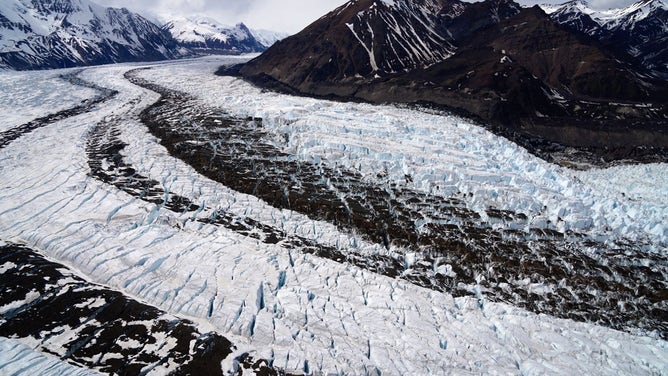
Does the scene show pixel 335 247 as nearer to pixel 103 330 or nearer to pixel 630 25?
pixel 103 330

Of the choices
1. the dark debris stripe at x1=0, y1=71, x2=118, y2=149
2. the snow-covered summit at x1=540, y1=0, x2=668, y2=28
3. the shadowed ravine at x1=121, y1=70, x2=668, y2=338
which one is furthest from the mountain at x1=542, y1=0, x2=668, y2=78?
the dark debris stripe at x1=0, y1=71, x2=118, y2=149

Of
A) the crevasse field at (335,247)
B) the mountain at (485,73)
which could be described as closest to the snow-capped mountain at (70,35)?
the mountain at (485,73)

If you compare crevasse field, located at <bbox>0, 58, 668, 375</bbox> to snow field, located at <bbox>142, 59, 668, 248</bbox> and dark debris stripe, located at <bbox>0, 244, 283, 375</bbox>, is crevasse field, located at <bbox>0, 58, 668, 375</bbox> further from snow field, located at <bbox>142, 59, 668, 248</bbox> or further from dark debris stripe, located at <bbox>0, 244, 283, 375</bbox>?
dark debris stripe, located at <bbox>0, 244, 283, 375</bbox>

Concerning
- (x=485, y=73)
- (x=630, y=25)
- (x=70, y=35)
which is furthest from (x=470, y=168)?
(x=70, y=35)

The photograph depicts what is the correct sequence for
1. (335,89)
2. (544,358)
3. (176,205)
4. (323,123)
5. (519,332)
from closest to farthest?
1. (544,358)
2. (519,332)
3. (176,205)
4. (323,123)
5. (335,89)

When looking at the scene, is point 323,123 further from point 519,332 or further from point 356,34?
point 356,34

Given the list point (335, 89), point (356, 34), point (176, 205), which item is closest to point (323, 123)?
point (176, 205)

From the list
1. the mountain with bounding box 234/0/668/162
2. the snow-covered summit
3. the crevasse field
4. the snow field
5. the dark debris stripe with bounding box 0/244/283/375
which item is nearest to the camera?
the dark debris stripe with bounding box 0/244/283/375
